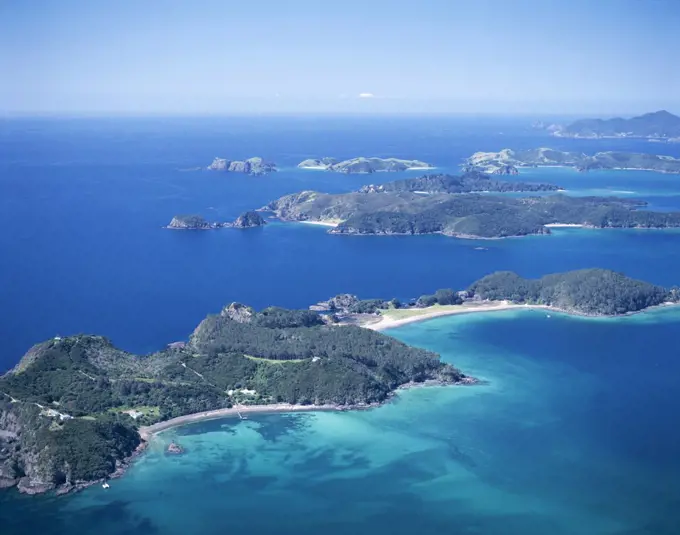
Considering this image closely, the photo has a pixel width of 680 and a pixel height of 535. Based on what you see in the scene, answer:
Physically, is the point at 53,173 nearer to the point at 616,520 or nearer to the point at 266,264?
the point at 266,264

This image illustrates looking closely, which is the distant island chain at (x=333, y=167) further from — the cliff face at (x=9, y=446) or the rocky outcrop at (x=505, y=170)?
the cliff face at (x=9, y=446)

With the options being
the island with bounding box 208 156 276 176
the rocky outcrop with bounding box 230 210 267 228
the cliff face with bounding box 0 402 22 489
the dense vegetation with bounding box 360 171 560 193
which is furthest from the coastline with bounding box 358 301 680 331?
the island with bounding box 208 156 276 176

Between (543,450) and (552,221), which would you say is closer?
(543,450)

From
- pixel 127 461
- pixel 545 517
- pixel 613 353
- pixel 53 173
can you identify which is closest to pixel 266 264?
pixel 613 353

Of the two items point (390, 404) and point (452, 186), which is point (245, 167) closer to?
point (452, 186)

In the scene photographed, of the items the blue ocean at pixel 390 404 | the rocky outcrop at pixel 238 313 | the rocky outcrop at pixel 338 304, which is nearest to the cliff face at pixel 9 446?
the blue ocean at pixel 390 404

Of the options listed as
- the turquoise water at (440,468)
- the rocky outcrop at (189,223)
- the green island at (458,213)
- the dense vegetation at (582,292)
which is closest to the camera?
the turquoise water at (440,468)
